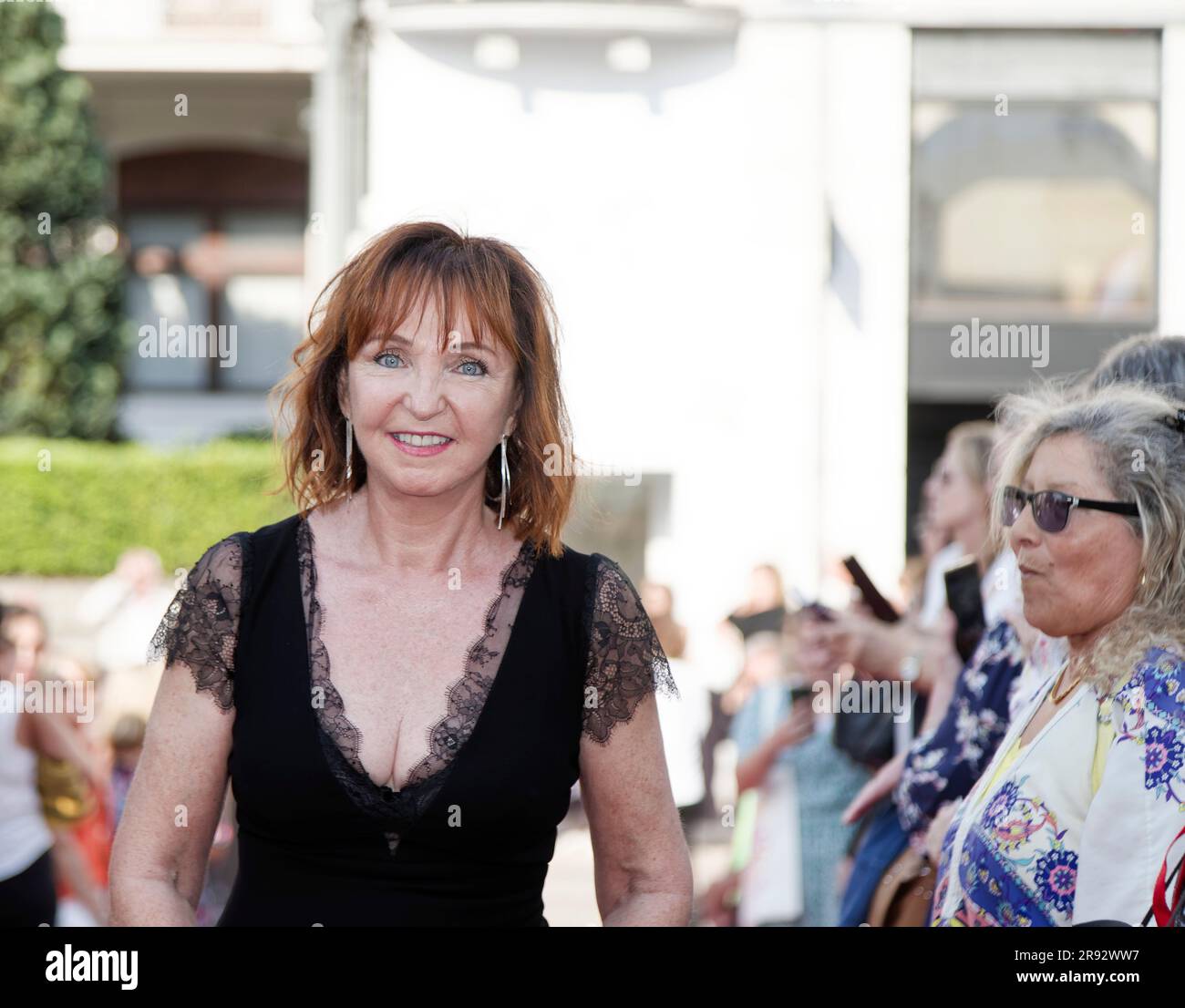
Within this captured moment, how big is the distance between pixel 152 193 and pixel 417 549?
1428cm

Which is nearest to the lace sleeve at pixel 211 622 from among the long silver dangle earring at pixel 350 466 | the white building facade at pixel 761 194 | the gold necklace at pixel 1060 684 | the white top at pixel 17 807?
the long silver dangle earring at pixel 350 466

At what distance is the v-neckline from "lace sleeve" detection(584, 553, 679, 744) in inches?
4.8

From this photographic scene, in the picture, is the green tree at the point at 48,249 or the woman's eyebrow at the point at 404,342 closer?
the woman's eyebrow at the point at 404,342

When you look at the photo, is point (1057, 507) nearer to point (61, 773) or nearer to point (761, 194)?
point (61, 773)

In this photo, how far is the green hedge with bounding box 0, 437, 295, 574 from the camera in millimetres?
11602

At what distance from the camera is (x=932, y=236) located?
9.93 meters

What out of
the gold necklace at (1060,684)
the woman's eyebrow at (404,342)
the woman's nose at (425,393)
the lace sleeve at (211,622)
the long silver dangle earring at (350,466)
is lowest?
the gold necklace at (1060,684)

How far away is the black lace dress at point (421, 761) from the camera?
7.31 ft

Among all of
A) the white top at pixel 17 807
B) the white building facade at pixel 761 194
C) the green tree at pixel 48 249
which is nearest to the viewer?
the white top at pixel 17 807

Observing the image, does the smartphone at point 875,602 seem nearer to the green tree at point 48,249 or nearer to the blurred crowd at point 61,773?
the blurred crowd at point 61,773

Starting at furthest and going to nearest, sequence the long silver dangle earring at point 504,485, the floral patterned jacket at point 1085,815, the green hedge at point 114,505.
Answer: the green hedge at point 114,505 < the long silver dangle earring at point 504,485 < the floral patterned jacket at point 1085,815

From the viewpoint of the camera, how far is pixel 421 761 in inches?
88.5

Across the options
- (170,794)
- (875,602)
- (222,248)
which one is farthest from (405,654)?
(222,248)

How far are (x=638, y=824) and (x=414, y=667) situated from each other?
43cm
